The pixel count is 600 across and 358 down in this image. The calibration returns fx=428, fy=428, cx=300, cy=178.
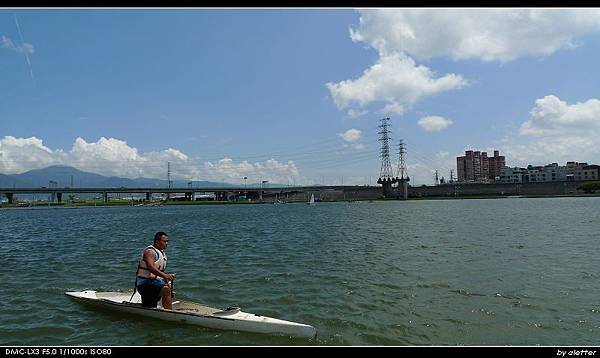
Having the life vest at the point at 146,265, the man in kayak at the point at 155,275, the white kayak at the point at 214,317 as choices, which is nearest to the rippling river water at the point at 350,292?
the white kayak at the point at 214,317

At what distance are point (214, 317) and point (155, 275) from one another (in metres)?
2.52

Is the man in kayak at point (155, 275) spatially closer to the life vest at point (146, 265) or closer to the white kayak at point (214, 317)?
the life vest at point (146, 265)

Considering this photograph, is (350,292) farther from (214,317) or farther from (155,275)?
(155,275)

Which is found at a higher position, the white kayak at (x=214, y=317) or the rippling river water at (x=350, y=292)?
the white kayak at (x=214, y=317)

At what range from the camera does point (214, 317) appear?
1441cm

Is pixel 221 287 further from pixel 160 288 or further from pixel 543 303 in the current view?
pixel 543 303

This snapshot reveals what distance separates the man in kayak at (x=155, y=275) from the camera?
14695mm

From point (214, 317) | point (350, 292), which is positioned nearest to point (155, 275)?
point (214, 317)

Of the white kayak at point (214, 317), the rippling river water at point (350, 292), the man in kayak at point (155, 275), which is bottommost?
the rippling river water at point (350, 292)

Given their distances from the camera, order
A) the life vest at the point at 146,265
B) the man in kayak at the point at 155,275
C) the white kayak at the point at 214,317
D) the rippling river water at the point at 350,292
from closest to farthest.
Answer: the white kayak at the point at 214,317
the rippling river water at the point at 350,292
the man in kayak at the point at 155,275
the life vest at the point at 146,265

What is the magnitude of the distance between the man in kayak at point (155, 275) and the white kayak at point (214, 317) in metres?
0.37

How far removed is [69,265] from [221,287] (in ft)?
47.0
